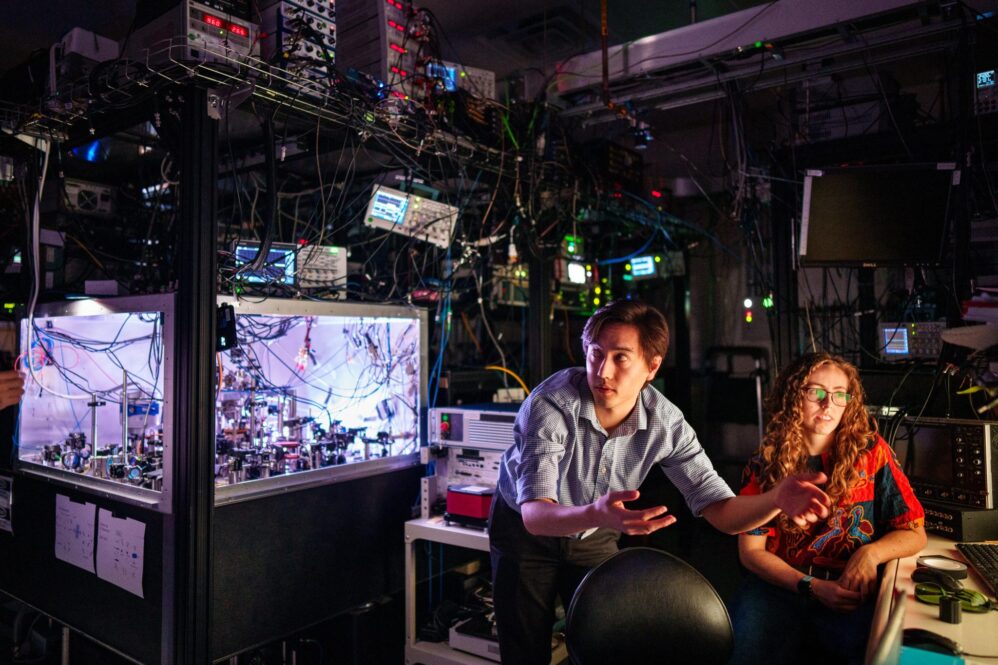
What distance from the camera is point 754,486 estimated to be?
6.93 feet

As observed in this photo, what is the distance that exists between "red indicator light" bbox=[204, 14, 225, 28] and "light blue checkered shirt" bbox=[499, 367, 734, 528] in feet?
4.99

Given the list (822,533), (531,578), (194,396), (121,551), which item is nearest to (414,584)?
(531,578)

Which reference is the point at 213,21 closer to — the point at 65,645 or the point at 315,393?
the point at 315,393

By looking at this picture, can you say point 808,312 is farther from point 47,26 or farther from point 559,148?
point 47,26

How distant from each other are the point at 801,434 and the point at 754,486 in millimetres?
238

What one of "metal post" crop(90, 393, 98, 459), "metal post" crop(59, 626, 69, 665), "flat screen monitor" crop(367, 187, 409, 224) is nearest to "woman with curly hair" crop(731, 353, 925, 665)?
"flat screen monitor" crop(367, 187, 409, 224)

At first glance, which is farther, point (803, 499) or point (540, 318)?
point (540, 318)

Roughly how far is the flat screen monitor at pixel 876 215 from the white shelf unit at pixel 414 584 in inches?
71.1

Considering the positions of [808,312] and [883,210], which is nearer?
[883,210]

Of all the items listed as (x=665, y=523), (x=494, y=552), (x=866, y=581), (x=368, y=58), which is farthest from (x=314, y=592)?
(x=368, y=58)

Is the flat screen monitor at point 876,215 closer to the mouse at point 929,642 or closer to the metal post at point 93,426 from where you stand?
the mouse at point 929,642

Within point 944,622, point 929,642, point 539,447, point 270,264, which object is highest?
point 270,264

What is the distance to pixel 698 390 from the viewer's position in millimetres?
5625

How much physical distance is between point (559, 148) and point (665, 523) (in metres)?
2.51
